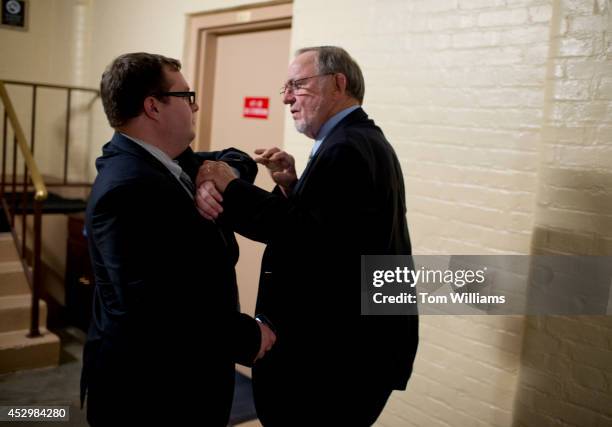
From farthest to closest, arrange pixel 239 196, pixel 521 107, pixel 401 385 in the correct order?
pixel 521 107, pixel 401 385, pixel 239 196

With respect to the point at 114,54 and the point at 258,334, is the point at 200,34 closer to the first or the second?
the point at 114,54

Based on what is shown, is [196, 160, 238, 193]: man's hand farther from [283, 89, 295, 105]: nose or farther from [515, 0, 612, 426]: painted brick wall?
[515, 0, 612, 426]: painted brick wall

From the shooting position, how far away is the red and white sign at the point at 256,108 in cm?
364

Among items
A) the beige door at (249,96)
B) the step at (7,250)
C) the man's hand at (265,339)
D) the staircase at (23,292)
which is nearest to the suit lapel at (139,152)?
the man's hand at (265,339)

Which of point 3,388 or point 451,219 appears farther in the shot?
point 3,388

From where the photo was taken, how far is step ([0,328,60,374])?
139 inches

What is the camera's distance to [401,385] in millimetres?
1833

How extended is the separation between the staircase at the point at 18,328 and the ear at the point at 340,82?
279cm

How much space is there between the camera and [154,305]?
55.4 inches

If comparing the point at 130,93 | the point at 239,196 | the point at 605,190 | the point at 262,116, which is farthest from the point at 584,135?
the point at 262,116

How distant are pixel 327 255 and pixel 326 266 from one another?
34mm

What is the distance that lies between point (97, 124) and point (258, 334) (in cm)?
410

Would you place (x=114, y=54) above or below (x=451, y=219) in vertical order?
above

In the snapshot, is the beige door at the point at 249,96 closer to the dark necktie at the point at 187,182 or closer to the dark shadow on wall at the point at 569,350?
the dark shadow on wall at the point at 569,350
